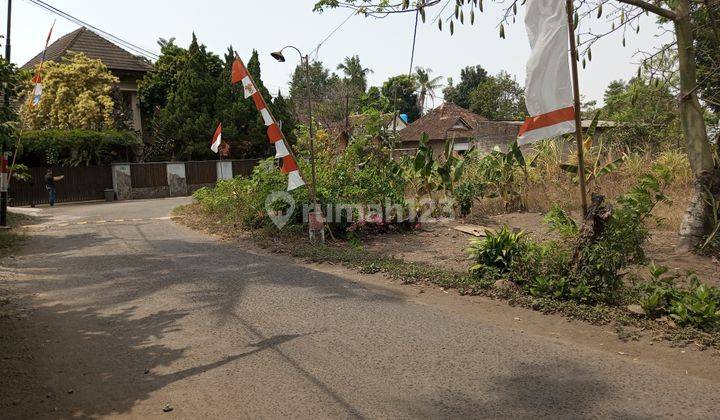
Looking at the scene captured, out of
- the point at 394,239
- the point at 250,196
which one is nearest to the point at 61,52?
the point at 250,196

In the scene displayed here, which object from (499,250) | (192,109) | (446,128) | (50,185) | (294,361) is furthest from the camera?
(446,128)

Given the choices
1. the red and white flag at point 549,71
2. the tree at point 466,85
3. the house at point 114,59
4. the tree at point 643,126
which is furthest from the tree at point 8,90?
the tree at point 466,85

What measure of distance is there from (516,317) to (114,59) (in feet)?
104

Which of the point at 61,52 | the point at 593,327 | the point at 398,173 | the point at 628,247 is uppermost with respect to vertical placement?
the point at 61,52

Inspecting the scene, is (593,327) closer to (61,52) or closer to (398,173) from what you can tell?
(398,173)

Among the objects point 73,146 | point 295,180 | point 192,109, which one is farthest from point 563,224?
point 192,109

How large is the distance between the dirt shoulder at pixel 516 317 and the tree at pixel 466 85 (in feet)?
185

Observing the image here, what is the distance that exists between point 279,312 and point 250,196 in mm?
6576

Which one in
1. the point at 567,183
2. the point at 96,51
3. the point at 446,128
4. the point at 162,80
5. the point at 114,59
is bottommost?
the point at 567,183

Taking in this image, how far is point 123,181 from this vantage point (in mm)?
26719

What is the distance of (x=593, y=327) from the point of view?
5676 mm

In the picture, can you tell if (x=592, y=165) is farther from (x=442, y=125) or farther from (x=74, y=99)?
(x=442, y=125)

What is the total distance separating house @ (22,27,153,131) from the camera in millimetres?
31172

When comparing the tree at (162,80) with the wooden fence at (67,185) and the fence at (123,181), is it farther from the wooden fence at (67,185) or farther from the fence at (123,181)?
the wooden fence at (67,185)
